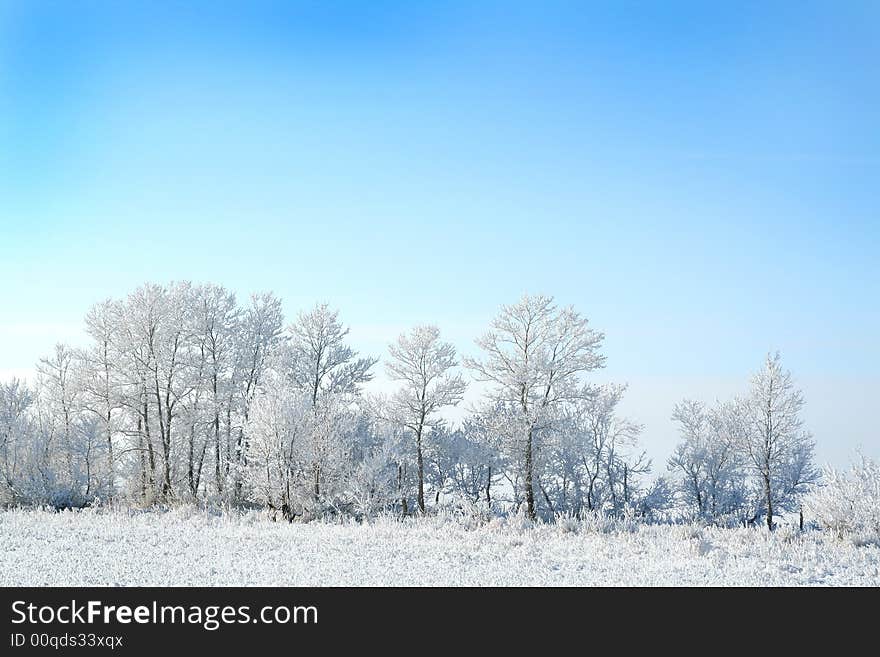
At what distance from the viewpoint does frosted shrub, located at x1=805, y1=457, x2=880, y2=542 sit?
16.7 metres

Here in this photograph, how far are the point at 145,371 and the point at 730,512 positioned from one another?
33735 mm

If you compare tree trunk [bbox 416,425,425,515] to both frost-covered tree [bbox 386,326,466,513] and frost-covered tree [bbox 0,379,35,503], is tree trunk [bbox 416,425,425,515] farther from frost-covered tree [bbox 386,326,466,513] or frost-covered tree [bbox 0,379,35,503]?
frost-covered tree [bbox 0,379,35,503]

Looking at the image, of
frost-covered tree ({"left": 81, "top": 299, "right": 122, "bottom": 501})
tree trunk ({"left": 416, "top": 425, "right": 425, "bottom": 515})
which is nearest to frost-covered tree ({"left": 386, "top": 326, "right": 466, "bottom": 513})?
tree trunk ({"left": 416, "top": 425, "right": 425, "bottom": 515})

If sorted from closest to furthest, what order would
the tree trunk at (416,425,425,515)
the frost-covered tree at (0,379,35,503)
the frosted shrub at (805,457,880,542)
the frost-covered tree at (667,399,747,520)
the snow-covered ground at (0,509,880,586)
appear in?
the snow-covered ground at (0,509,880,586) → the frosted shrub at (805,457,880,542) → the frost-covered tree at (0,379,35,503) → the tree trunk at (416,425,425,515) → the frost-covered tree at (667,399,747,520)

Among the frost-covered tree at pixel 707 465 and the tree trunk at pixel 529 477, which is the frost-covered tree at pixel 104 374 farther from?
the frost-covered tree at pixel 707 465

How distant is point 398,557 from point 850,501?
13367 mm

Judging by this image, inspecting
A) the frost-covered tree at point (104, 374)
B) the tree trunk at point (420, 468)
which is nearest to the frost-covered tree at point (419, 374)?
the tree trunk at point (420, 468)

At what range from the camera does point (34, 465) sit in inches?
947

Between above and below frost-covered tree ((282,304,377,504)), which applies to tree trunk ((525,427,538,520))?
below

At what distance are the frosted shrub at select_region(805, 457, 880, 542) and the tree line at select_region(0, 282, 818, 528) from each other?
11.3 metres

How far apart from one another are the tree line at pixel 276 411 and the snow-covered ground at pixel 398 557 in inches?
339

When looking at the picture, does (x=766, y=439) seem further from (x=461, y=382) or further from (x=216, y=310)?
(x=216, y=310)

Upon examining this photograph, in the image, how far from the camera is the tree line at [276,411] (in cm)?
2370

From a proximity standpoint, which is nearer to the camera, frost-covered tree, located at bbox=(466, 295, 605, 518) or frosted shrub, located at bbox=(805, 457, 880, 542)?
frosted shrub, located at bbox=(805, 457, 880, 542)
